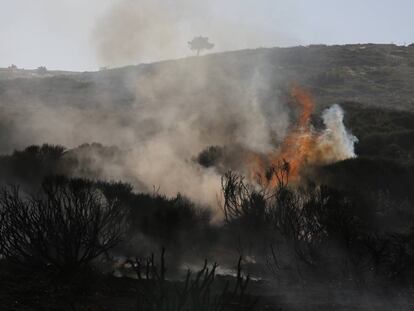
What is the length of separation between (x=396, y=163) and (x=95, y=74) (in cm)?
5000

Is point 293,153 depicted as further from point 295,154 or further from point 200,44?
point 200,44

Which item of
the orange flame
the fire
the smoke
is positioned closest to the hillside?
the smoke

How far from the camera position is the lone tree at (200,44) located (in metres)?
84.0

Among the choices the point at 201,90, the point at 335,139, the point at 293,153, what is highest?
the point at 201,90

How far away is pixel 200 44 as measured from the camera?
84375 mm

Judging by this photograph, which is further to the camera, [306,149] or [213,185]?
[306,149]

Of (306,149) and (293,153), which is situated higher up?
(306,149)

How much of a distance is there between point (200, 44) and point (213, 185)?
58.5 m

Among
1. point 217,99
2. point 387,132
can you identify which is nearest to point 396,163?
point 387,132

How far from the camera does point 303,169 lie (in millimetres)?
30781

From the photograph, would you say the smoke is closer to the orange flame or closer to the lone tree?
the orange flame

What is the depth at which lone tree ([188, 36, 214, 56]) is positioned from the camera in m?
84.0

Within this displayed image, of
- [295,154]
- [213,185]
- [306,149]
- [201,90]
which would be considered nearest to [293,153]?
[295,154]

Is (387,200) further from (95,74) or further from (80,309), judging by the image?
(95,74)
